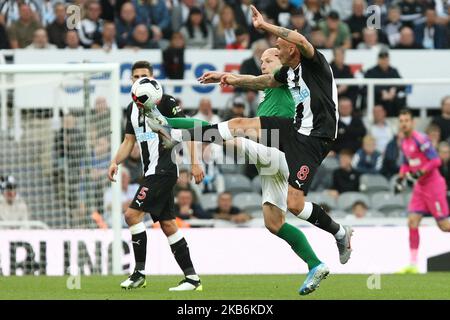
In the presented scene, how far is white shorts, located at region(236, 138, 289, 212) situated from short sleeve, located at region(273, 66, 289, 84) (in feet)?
2.10

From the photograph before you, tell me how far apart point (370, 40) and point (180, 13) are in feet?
10.7

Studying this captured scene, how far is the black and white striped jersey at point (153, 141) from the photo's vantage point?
12078mm

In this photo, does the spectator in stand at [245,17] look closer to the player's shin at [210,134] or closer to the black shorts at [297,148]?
the black shorts at [297,148]

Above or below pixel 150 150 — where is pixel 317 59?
above

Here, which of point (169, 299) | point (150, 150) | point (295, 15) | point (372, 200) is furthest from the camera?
point (295, 15)

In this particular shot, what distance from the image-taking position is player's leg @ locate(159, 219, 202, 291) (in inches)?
476

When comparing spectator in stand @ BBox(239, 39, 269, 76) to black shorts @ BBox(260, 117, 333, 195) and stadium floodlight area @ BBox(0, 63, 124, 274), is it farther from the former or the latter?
black shorts @ BBox(260, 117, 333, 195)

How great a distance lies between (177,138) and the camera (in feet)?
36.6

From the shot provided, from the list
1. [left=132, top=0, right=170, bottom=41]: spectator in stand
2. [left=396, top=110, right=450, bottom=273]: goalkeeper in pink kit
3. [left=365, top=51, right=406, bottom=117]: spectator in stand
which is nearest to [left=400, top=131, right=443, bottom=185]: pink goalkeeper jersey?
[left=396, top=110, right=450, bottom=273]: goalkeeper in pink kit

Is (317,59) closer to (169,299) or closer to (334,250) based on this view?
(169,299)

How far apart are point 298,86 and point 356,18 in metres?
9.60

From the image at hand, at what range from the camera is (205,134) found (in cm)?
1087

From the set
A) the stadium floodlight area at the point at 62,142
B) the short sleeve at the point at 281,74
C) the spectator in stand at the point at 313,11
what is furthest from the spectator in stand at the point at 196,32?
the short sleeve at the point at 281,74

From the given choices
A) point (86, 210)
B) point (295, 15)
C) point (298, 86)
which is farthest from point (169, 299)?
point (295, 15)
